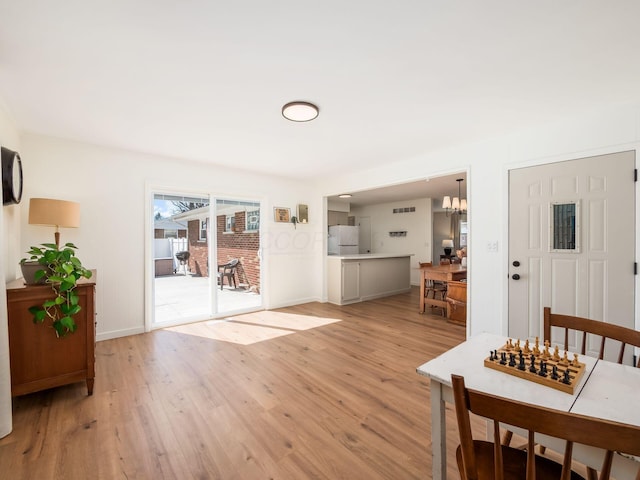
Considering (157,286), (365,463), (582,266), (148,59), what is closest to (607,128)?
(582,266)

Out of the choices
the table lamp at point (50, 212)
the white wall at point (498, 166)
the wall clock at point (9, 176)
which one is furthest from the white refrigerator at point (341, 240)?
the wall clock at point (9, 176)

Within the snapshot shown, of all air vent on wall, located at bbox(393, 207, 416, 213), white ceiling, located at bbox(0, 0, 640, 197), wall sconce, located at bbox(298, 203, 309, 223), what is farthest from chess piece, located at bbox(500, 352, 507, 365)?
air vent on wall, located at bbox(393, 207, 416, 213)

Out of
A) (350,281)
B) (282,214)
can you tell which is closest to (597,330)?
(350,281)

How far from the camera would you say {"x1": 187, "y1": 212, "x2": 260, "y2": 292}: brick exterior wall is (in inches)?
179

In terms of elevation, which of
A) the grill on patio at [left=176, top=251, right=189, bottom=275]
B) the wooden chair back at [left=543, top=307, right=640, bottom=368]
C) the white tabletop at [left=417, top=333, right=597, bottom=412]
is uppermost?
the grill on patio at [left=176, top=251, right=189, bottom=275]

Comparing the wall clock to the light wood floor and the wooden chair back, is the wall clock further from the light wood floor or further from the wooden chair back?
the wooden chair back

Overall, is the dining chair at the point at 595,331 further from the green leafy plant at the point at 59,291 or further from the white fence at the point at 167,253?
the white fence at the point at 167,253

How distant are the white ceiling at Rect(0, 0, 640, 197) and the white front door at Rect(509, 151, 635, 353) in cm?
58

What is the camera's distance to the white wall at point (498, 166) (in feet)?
8.74

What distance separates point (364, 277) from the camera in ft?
19.4

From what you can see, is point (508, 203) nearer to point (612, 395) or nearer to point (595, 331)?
point (595, 331)

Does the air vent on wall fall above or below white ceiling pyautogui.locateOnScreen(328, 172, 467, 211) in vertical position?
below

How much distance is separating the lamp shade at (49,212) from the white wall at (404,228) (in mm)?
6907

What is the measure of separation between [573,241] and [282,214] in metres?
4.06
